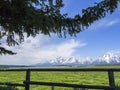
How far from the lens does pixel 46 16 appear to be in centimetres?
970

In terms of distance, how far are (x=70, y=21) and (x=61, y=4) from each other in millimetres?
689

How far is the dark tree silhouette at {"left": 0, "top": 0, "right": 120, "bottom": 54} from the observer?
938cm

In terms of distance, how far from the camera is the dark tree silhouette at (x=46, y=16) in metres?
9.38

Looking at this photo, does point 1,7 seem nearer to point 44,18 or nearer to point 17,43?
point 44,18

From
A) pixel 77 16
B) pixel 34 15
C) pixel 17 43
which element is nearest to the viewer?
pixel 34 15

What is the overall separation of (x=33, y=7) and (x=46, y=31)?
3.36 feet

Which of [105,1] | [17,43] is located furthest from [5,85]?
[105,1]

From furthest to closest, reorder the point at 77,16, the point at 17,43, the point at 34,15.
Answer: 1. the point at 17,43
2. the point at 77,16
3. the point at 34,15

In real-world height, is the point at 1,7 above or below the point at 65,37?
above

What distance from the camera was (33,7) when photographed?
9836mm

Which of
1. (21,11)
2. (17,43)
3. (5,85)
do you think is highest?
(21,11)

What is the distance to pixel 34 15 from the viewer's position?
30.3 feet

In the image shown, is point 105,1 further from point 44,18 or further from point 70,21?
point 44,18

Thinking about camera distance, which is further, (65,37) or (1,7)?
(65,37)
